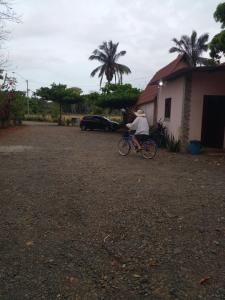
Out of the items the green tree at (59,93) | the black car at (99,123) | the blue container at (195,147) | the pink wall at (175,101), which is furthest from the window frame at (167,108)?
the green tree at (59,93)

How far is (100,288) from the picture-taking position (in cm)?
325

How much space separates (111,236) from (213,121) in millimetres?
11162

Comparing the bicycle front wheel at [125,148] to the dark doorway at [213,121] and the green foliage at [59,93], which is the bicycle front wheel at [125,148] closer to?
the dark doorway at [213,121]

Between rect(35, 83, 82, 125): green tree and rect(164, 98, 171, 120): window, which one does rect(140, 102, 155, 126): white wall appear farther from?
rect(35, 83, 82, 125): green tree

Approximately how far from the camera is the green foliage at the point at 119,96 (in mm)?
28331

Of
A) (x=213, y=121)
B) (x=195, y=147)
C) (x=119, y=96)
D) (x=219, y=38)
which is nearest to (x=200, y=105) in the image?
(x=213, y=121)

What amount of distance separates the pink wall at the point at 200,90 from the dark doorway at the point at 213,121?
0.26 m

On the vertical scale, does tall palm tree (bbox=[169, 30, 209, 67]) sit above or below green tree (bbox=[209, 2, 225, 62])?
above

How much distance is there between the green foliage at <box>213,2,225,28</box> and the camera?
1155cm

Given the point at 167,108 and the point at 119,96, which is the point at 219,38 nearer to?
the point at 167,108

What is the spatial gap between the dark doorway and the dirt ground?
6024mm

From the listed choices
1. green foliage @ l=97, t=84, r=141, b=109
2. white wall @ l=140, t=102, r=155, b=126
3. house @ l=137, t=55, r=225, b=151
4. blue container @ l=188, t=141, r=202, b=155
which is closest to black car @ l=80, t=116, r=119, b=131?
green foliage @ l=97, t=84, r=141, b=109

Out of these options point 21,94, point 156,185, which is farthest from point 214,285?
point 21,94

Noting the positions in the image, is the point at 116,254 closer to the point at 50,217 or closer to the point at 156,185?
the point at 50,217
